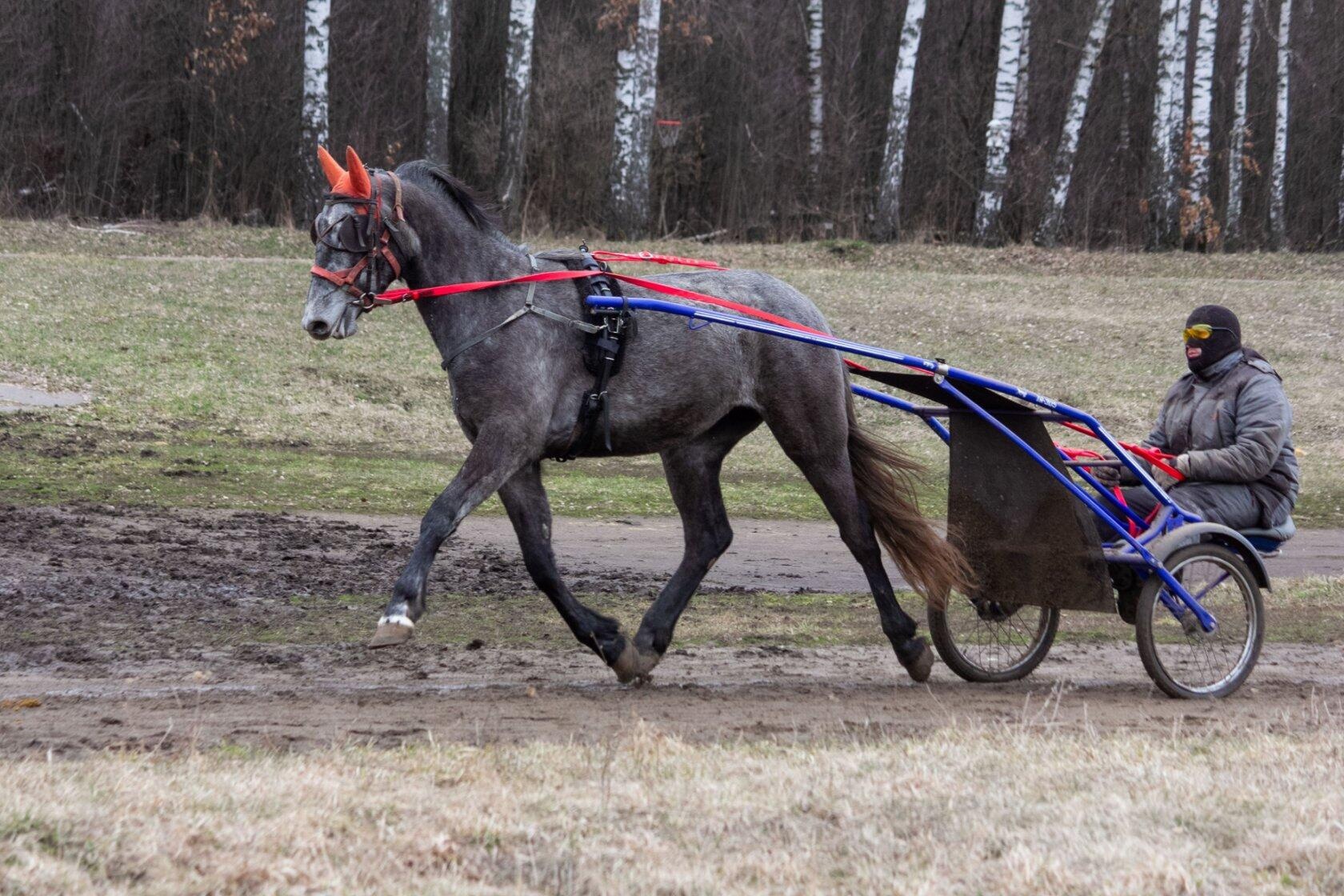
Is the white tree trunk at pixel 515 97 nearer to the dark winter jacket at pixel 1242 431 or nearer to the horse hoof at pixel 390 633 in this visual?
the dark winter jacket at pixel 1242 431

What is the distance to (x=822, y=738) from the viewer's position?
5.23m

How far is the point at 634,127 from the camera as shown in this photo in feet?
74.8

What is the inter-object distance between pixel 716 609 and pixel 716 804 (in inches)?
165

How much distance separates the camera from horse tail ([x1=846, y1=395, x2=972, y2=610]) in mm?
6605

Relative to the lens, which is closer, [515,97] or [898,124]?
[515,97]

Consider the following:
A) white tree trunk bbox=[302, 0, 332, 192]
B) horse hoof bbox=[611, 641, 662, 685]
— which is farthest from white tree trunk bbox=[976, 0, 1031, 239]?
horse hoof bbox=[611, 641, 662, 685]

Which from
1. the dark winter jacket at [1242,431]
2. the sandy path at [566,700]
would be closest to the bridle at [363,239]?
the sandy path at [566,700]

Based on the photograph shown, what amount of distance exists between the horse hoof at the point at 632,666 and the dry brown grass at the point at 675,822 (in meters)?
1.32

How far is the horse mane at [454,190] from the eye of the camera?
633cm

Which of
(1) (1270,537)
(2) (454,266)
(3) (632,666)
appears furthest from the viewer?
(1) (1270,537)

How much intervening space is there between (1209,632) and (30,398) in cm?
1090

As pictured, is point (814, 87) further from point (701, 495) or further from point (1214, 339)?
point (701, 495)

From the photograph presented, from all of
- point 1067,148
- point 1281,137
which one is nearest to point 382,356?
point 1067,148

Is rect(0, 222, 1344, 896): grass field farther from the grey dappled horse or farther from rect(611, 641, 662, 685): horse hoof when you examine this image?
the grey dappled horse
